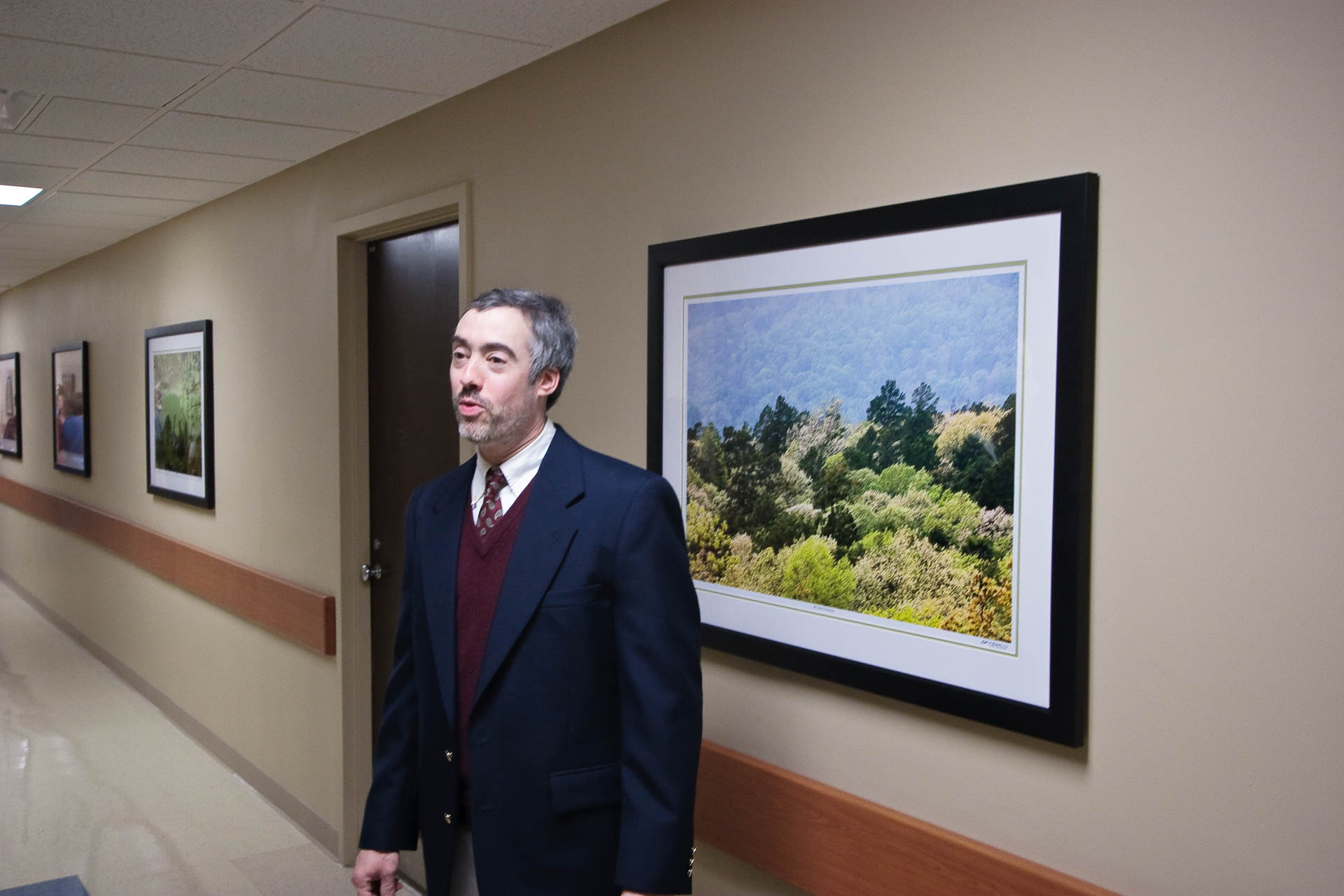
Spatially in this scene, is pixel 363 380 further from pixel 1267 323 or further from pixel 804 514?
pixel 1267 323

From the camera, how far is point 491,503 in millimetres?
1804

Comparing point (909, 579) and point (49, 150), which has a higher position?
point (49, 150)

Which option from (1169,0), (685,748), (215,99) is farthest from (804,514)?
(215,99)

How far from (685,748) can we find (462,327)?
752 millimetres

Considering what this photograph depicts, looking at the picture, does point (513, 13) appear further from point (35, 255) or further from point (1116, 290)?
point (35, 255)

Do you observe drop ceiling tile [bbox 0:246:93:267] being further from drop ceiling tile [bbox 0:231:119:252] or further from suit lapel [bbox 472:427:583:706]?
suit lapel [bbox 472:427:583:706]

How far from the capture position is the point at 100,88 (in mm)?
2979

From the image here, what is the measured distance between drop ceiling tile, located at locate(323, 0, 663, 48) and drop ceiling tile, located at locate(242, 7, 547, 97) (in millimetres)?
57

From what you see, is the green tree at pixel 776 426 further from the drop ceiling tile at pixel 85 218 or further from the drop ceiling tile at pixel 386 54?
the drop ceiling tile at pixel 85 218

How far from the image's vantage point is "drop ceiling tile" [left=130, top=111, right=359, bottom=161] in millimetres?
3367

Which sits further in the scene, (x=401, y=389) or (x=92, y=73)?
(x=401, y=389)

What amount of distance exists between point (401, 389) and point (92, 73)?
4.21ft

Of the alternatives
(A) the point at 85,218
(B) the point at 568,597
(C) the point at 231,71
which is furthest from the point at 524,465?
(A) the point at 85,218

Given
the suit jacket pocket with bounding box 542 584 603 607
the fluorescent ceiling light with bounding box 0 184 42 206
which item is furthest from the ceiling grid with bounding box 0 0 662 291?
the suit jacket pocket with bounding box 542 584 603 607
